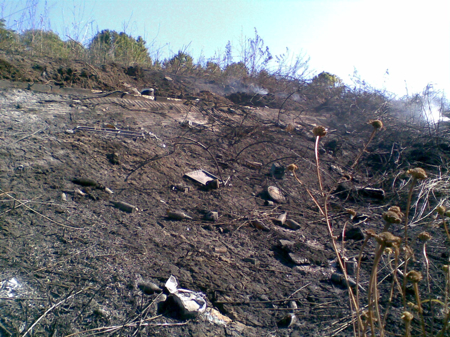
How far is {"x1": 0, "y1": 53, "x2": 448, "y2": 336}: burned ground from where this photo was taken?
6.06ft

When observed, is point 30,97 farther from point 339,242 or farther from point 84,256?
point 339,242

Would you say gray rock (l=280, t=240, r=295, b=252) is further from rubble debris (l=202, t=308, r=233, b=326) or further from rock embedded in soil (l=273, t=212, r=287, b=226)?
rubble debris (l=202, t=308, r=233, b=326)

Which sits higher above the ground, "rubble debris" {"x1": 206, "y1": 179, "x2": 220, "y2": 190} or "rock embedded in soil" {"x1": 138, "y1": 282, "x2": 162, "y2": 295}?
"rubble debris" {"x1": 206, "y1": 179, "x2": 220, "y2": 190}

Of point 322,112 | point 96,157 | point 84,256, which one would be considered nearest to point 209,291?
point 84,256

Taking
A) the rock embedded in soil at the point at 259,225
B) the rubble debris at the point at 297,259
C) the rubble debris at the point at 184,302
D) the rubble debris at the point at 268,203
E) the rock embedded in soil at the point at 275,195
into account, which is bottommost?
the rubble debris at the point at 184,302

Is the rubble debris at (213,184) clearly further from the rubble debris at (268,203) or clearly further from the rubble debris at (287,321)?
the rubble debris at (287,321)

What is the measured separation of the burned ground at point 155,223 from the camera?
185 cm

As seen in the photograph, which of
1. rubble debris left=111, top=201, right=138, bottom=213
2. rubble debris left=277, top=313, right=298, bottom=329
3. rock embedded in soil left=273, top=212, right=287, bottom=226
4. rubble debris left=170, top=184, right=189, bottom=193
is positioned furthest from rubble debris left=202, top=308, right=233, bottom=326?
rubble debris left=170, top=184, right=189, bottom=193

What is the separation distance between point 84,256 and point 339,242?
2243mm

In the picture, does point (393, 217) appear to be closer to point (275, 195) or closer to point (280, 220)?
point (280, 220)

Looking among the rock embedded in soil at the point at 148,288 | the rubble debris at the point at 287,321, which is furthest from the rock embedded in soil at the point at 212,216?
the rubble debris at the point at 287,321

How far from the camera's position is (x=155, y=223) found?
9.16ft

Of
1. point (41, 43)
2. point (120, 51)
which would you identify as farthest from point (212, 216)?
point (120, 51)

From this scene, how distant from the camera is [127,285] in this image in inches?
78.6
